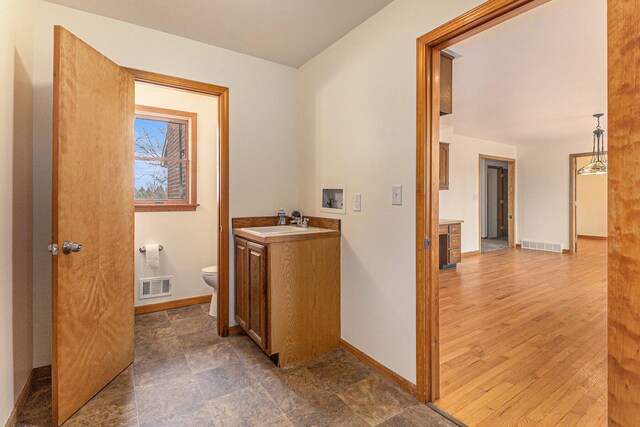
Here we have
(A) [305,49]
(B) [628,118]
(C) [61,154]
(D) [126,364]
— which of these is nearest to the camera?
(B) [628,118]

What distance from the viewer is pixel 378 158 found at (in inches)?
84.0

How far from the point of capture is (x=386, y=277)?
2.08 meters

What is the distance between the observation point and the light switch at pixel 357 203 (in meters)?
2.29

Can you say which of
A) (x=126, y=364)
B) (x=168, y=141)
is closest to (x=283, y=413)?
(x=126, y=364)

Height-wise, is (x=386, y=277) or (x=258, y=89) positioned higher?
(x=258, y=89)

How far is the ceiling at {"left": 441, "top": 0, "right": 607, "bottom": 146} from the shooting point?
7.51 ft

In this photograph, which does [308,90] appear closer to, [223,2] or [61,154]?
[223,2]

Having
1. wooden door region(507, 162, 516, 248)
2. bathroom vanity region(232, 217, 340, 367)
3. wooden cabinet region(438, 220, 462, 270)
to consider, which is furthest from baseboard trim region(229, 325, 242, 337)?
wooden door region(507, 162, 516, 248)

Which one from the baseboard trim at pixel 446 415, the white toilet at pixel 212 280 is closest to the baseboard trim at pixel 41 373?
the white toilet at pixel 212 280

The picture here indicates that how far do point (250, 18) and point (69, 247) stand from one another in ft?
6.01

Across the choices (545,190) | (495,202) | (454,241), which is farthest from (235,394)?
(495,202)

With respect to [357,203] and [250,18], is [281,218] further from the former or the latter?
[250,18]

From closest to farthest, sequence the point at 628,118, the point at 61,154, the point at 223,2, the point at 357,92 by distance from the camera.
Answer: the point at 628,118, the point at 61,154, the point at 223,2, the point at 357,92

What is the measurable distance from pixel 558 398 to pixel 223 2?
316 cm
